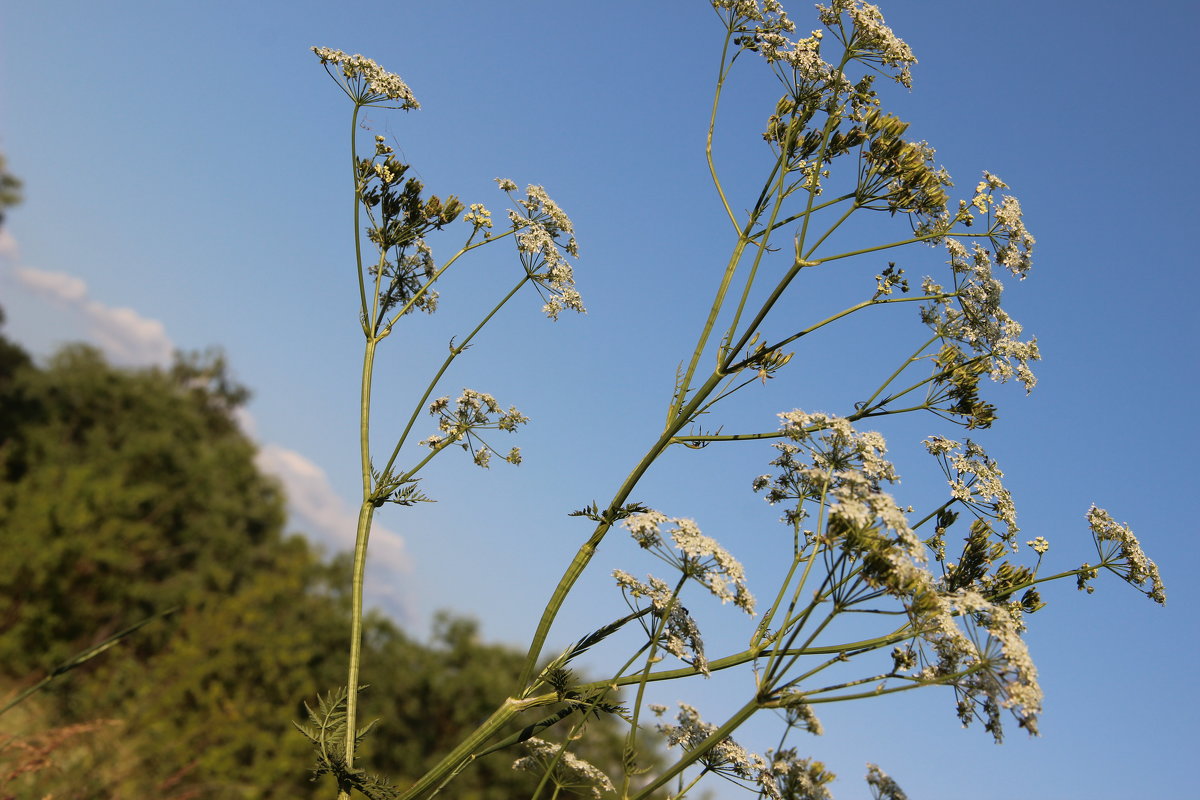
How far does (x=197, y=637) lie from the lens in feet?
121

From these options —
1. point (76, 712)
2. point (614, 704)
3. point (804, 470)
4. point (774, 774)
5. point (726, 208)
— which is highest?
point (726, 208)

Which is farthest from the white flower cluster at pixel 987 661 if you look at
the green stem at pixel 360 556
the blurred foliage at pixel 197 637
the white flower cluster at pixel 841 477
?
the blurred foliage at pixel 197 637

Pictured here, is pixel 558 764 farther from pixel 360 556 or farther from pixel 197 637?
pixel 197 637

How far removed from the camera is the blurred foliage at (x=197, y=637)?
33.6m

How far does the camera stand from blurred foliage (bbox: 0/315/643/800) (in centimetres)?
3356

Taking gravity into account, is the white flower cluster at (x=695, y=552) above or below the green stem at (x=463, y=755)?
above

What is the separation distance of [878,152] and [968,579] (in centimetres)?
258

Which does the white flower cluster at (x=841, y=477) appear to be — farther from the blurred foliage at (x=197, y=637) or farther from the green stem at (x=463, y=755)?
the blurred foliage at (x=197, y=637)

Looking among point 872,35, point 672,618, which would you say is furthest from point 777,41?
point 672,618

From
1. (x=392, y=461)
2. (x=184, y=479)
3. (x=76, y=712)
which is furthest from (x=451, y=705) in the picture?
(x=392, y=461)

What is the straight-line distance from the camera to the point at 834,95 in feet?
16.4

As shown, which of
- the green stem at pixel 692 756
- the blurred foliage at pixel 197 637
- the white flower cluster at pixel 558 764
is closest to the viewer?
the green stem at pixel 692 756

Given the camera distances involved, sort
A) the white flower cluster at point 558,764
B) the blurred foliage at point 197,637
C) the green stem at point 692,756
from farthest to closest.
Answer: the blurred foliage at point 197,637
the white flower cluster at point 558,764
the green stem at point 692,756

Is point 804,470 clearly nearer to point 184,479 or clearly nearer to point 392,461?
point 392,461
